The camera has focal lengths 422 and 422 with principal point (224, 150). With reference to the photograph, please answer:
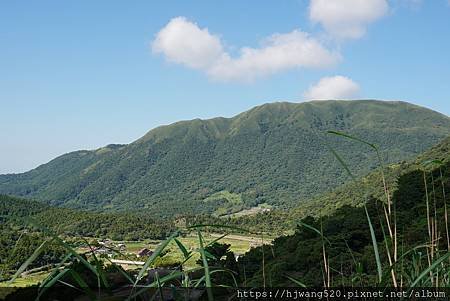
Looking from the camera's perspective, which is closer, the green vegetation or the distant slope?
the green vegetation

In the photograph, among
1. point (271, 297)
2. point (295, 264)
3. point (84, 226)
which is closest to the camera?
point (271, 297)

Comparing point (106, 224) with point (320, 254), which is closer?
point (320, 254)

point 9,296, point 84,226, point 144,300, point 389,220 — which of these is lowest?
point 84,226

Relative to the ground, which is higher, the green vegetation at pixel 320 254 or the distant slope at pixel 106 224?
the green vegetation at pixel 320 254

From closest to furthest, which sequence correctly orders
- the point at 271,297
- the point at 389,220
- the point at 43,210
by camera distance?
1. the point at 389,220
2. the point at 271,297
3. the point at 43,210

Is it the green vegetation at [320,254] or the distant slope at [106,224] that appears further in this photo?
the distant slope at [106,224]

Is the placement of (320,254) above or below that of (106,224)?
above

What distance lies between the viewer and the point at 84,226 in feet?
364

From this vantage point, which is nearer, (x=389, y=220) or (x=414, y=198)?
(x=389, y=220)

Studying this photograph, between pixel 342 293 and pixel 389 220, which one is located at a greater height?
pixel 389 220

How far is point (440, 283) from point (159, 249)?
4.90 feet

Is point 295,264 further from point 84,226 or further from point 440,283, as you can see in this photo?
point 84,226

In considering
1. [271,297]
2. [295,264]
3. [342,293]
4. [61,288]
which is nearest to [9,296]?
[61,288]

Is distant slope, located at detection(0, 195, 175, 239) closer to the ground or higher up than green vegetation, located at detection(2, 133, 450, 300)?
closer to the ground
